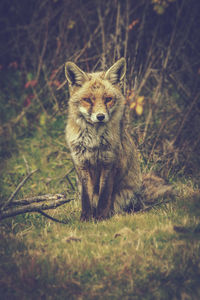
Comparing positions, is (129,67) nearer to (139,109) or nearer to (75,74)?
(139,109)

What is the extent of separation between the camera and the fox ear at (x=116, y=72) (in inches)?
160

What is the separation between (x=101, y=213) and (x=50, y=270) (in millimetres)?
1409

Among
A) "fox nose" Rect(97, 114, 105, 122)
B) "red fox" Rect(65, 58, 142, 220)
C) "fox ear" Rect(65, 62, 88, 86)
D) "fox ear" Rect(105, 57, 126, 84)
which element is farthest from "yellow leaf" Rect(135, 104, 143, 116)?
"fox nose" Rect(97, 114, 105, 122)

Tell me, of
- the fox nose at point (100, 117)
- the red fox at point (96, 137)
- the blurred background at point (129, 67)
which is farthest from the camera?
the blurred background at point (129, 67)

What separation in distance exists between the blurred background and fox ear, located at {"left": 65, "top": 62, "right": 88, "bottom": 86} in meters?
1.49

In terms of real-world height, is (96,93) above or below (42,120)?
above

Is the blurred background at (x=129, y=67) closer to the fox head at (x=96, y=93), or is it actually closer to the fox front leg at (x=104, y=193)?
the fox head at (x=96, y=93)

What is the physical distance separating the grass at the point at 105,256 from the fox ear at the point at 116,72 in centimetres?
167

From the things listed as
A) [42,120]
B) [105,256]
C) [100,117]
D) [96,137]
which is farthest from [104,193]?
[42,120]

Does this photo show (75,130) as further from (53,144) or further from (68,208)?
(53,144)

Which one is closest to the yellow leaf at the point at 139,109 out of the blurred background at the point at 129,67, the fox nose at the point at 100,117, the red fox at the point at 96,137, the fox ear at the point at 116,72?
the blurred background at the point at 129,67

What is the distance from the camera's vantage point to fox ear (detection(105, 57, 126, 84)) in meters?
4.07

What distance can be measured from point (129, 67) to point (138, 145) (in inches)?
56.3

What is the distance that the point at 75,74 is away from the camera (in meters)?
4.05
